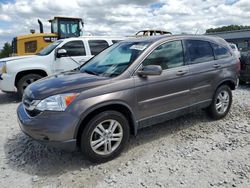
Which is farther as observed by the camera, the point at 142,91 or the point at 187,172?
the point at 142,91

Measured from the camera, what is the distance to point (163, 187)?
9.61ft

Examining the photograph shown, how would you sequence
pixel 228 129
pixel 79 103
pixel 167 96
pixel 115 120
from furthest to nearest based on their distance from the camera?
pixel 228 129 < pixel 167 96 < pixel 115 120 < pixel 79 103

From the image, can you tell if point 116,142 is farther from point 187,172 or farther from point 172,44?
point 172,44

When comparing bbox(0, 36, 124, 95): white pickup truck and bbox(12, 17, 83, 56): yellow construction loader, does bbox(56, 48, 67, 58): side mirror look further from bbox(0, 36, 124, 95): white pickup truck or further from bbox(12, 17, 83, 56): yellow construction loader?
bbox(12, 17, 83, 56): yellow construction loader

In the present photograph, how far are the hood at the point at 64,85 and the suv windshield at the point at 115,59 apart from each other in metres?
0.30

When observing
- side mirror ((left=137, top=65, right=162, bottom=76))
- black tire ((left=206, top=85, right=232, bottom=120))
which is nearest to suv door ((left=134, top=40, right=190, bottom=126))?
side mirror ((left=137, top=65, right=162, bottom=76))

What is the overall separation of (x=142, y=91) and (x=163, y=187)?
4.59ft

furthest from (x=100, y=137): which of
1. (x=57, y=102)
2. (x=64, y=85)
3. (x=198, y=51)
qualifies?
(x=198, y=51)

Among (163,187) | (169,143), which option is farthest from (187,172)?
(169,143)

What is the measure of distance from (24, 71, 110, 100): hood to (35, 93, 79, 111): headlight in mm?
62

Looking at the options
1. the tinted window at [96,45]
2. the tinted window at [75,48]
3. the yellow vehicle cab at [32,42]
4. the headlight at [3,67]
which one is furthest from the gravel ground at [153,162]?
the yellow vehicle cab at [32,42]

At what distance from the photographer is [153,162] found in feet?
11.5

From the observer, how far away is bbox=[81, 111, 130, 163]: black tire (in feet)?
10.8

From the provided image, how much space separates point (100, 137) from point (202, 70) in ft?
7.58
